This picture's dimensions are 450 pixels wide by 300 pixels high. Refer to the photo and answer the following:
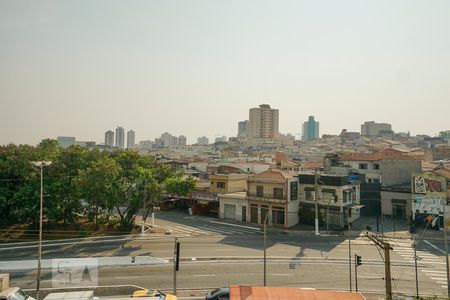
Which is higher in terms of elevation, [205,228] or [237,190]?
[237,190]

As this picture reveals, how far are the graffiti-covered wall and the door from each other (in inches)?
1044

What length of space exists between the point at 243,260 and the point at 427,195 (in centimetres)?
3165

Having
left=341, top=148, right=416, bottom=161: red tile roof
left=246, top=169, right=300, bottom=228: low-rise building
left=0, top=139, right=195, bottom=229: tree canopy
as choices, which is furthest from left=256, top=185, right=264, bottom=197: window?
left=341, top=148, right=416, bottom=161: red tile roof

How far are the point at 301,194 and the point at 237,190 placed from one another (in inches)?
492

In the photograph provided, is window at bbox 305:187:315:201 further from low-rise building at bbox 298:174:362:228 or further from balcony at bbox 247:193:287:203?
balcony at bbox 247:193:287:203

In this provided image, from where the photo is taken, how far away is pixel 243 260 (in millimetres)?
35719

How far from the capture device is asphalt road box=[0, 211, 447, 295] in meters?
29.7

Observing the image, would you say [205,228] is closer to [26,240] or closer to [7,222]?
[26,240]

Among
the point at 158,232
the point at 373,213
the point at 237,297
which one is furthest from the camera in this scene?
the point at 373,213

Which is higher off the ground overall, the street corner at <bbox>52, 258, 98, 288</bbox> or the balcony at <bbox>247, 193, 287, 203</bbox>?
the balcony at <bbox>247, 193, 287, 203</bbox>

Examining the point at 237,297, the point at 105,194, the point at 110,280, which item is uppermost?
the point at 105,194

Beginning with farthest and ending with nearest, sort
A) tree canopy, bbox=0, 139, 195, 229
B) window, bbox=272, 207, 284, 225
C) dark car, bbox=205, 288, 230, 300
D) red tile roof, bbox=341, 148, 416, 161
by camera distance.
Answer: red tile roof, bbox=341, 148, 416, 161, window, bbox=272, 207, 284, 225, tree canopy, bbox=0, 139, 195, 229, dark car, bbox=205, 288, 230, 300

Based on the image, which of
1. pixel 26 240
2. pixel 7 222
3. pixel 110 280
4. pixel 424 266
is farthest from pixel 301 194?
pixel 7 222

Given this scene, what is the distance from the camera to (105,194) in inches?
1705
